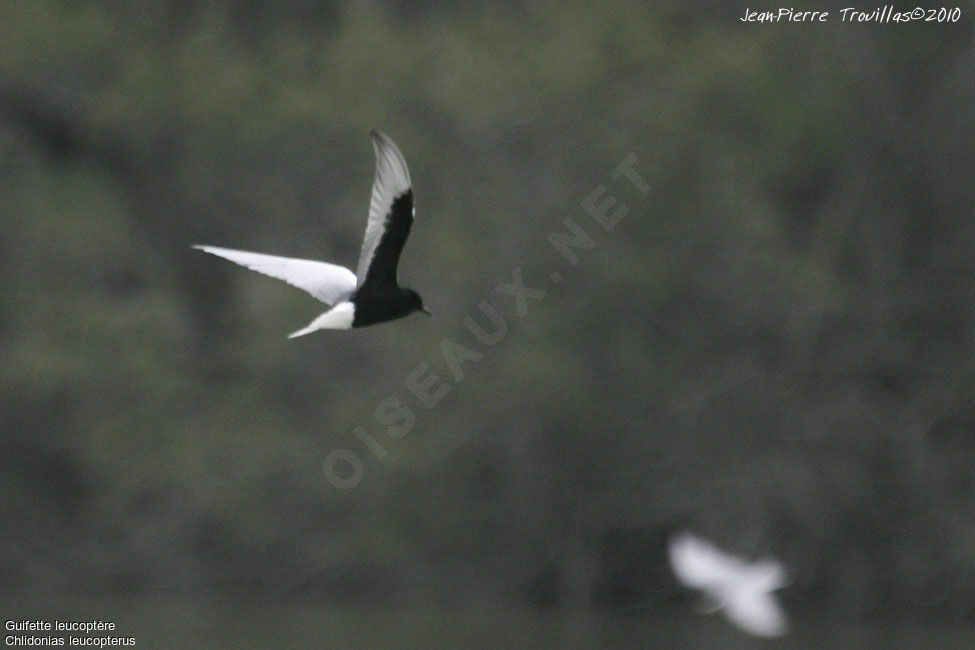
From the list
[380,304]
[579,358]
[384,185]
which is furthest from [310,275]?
[579,358]

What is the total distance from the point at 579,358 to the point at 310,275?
24.9 feet

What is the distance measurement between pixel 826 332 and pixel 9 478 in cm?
730

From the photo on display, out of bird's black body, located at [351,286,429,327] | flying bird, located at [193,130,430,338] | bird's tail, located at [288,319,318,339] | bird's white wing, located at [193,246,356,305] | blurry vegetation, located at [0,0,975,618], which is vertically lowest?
bird's tail, located at [288,319,318,339]

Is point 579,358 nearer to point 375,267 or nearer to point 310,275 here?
point 310,275

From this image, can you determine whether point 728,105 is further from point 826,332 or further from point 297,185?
point 297,185

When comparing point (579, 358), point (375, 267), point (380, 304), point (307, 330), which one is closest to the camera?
point (307, 330)

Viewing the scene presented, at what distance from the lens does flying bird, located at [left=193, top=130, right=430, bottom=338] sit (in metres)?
6.64

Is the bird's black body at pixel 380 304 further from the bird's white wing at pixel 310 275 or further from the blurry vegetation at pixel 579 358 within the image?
the blurry vegetation at pixel 579 358

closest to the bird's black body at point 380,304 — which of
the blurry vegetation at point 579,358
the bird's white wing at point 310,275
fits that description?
the bird's white wing at point 310,275

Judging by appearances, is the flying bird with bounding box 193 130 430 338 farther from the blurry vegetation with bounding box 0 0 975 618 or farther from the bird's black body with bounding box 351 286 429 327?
the blurry vegetation with bounding box 0 0 975 618

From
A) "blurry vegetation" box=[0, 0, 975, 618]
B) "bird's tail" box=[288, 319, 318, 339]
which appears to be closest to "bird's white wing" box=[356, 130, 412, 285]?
"bird's tail" box=[288, 319, 318, 339]

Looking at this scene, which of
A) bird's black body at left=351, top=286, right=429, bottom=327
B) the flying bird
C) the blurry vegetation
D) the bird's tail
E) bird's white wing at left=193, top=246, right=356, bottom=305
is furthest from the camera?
the blurry vegetation

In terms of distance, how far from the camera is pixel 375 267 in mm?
6914

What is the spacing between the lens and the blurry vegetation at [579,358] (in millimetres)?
14750
